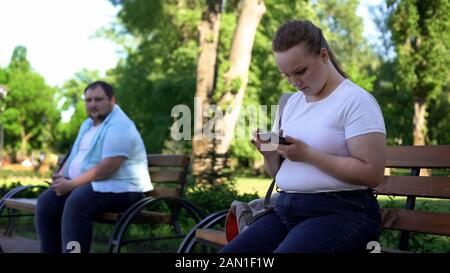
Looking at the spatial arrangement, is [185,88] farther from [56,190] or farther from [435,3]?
[56,190]

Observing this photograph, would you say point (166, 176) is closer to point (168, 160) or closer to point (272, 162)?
point (168, 160)

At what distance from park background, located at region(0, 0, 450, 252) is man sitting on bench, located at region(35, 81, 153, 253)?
0.77m

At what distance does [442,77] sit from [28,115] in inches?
2139

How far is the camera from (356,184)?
256 centimetres

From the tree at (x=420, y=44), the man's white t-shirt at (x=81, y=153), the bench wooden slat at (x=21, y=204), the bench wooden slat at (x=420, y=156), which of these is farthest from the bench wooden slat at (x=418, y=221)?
the tree at (x=420, y=44)

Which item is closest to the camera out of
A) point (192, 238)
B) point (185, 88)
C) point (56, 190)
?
point (192, 238)

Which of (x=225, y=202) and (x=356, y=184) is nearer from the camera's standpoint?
(x=356, y=184)

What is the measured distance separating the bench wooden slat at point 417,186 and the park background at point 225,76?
38.6 inches

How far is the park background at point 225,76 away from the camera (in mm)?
8625

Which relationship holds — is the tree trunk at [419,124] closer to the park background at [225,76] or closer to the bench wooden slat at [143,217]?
the park background at [225,76]

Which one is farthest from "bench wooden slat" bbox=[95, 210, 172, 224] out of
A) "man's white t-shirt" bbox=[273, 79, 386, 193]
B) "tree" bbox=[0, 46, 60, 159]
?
"tree" bbox=[0, 46, 60, 159]

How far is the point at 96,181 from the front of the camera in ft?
16.5

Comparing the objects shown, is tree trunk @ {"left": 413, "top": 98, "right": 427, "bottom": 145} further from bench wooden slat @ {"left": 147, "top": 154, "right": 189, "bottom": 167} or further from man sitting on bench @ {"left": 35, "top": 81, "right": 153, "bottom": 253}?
man sitting on bench @ {"left": 35, "top": 81, "right": 153, "bottom": 253}

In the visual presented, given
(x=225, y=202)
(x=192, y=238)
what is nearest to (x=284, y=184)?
(x=192, y=238)
